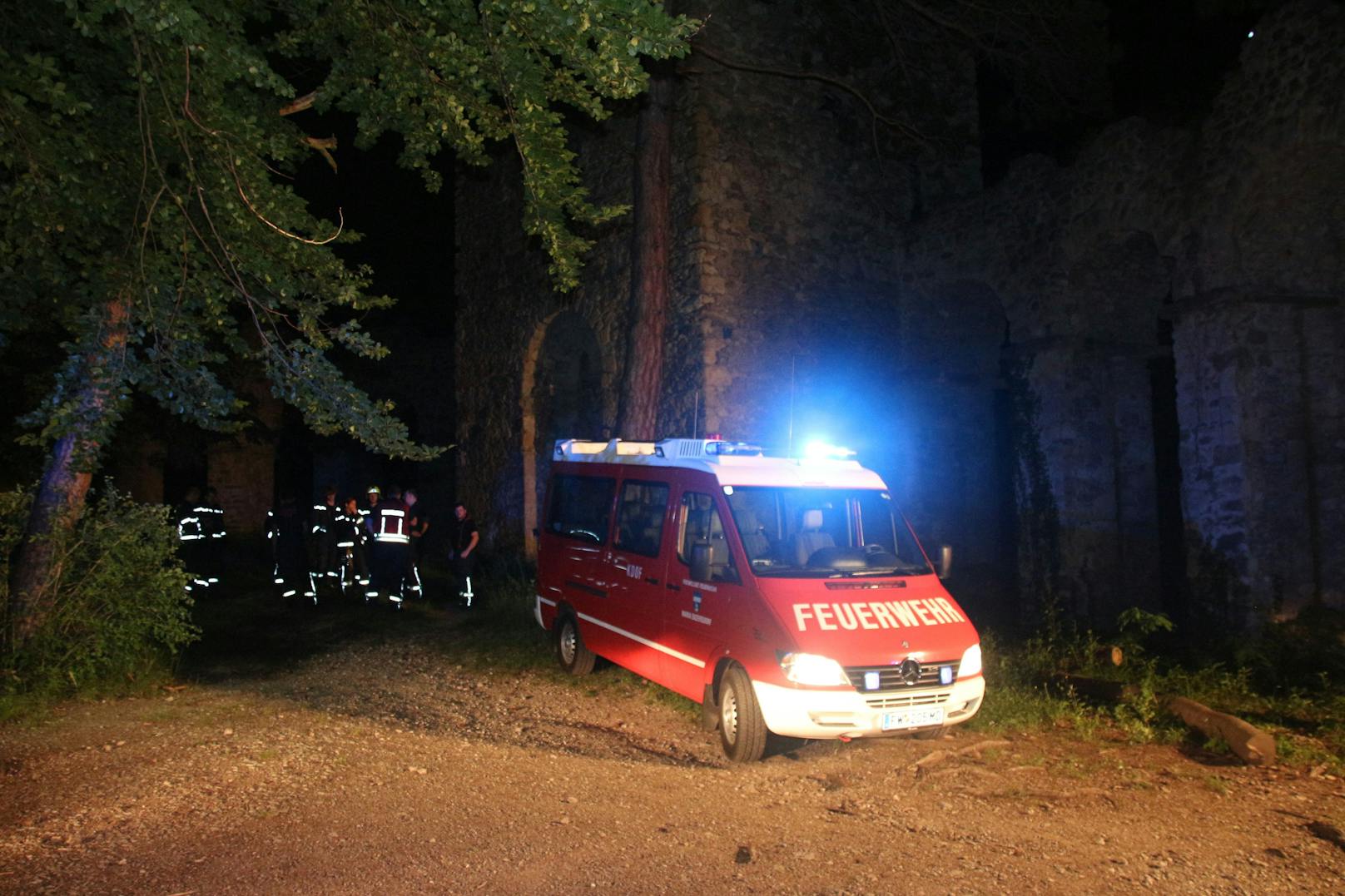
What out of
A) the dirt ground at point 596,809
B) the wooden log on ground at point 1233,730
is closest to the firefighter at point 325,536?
the dirt ground at point 596,809

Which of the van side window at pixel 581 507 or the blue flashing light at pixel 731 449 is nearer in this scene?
the blue flashing light at pixel 731 449

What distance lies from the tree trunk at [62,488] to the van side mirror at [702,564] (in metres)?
4.18

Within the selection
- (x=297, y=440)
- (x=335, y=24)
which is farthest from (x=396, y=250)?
(x=335, y=24)

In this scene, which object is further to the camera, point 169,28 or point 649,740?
point 649,740

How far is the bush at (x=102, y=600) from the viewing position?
7.09m

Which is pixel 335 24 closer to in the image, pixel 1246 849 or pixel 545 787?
pixel 545 787

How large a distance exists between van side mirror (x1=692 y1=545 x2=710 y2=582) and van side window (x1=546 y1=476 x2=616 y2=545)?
1589 millimetres

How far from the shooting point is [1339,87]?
8203 millimetres

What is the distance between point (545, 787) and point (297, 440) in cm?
2546

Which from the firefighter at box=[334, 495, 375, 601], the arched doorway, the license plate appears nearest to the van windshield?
the license plate

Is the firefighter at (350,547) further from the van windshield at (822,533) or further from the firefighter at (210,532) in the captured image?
the van windshield at (822,533)

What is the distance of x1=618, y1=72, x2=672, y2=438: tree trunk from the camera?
11008 millimetres

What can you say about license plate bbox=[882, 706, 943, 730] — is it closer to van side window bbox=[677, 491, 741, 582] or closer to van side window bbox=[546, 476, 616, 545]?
van side window bbox=[677, 491, 741, 582]

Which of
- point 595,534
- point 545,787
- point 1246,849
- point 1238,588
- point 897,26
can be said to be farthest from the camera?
point 897,26
